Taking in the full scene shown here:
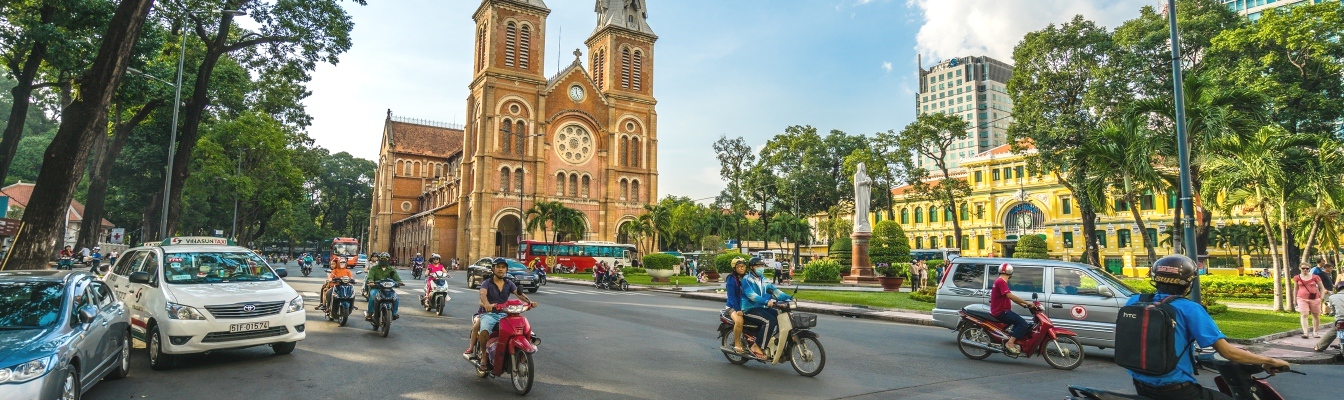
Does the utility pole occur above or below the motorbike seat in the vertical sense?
above

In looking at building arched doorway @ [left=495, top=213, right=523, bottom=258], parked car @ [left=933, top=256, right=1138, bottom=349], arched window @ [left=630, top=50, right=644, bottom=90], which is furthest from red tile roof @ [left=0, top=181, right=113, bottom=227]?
parked car @ [left=933, top=256, right=1138, bottom=349]

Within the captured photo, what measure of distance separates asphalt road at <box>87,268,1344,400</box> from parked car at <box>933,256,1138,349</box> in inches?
19.1

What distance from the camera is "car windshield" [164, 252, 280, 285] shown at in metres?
8.50

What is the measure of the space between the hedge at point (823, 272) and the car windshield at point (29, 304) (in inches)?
1071

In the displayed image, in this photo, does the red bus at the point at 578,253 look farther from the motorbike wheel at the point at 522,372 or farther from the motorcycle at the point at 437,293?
the motorbike wheel at the point at 522,372

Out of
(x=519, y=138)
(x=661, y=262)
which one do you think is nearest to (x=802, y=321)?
(x=661, y=262)

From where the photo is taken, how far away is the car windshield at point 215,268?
850 centimetres

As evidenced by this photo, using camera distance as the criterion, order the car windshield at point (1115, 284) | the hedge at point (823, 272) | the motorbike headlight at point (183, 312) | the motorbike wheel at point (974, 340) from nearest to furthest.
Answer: the motorbike headlight at point (183, 312) < the motorbike wheel at point (974, 340) < the car windshield at point (1115, 284) < the hedge at point (823, 272)

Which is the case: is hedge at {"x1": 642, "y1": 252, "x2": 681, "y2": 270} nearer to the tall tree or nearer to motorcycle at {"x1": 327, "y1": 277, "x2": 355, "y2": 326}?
the tall tree

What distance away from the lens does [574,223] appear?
50.1 m

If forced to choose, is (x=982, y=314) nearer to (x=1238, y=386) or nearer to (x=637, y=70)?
(x=1238, y=386)

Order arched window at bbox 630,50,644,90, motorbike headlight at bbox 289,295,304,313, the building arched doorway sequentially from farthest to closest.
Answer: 1. arched window at bbox 630,50,644,90
2. the building arched doorway
3. motorbike headlight at bbox 289,295,304,313

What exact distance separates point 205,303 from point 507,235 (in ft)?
157

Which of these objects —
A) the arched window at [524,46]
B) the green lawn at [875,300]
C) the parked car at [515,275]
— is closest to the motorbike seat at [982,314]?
the green lawn at [875,300]
